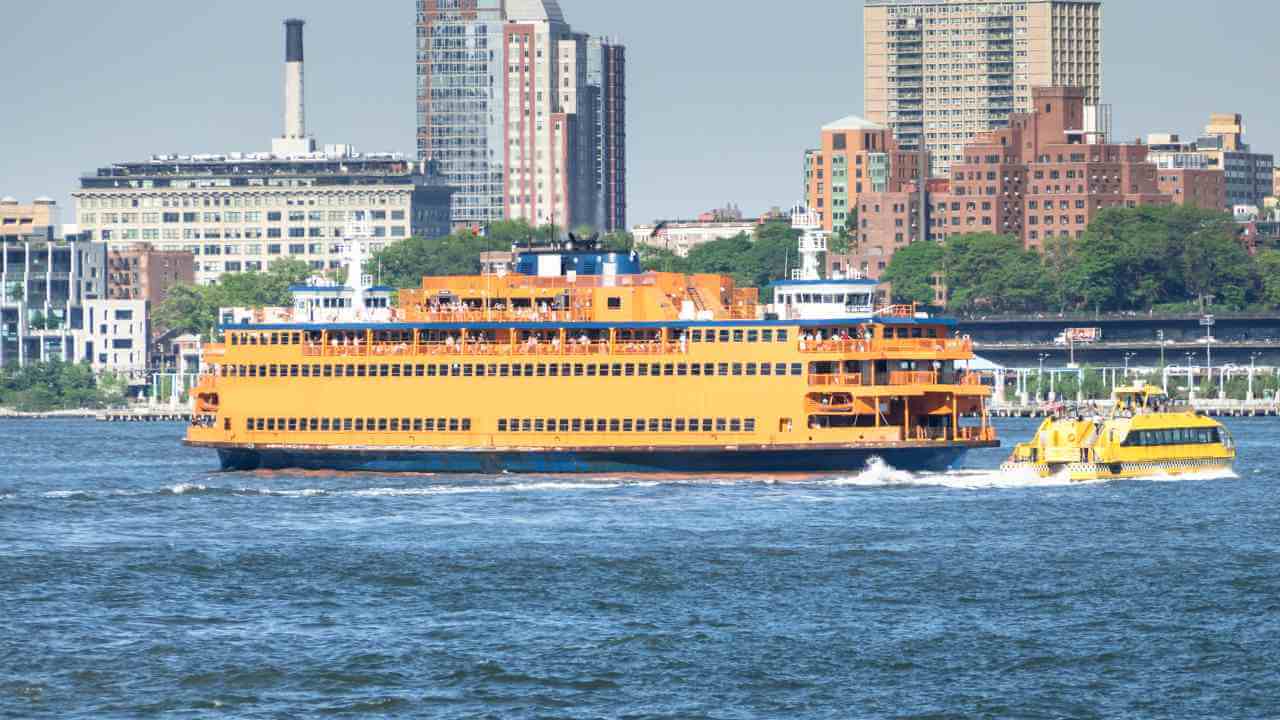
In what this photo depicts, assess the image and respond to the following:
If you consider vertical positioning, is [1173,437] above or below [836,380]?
below

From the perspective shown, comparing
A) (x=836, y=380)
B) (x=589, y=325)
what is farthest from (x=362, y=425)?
(x=836, y=380)

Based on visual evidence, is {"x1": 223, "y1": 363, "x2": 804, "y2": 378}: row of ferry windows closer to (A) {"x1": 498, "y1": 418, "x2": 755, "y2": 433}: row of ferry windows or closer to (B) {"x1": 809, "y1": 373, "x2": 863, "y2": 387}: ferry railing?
(B) {"x1": 809, "y1": 373, "x2": 863, "y2": 387}: ferry railing

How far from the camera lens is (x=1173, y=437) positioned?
87.1m

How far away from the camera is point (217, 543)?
227 ft

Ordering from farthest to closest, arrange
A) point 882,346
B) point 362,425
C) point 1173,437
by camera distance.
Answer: point 362,425 → point 882,346 → point 1173,437

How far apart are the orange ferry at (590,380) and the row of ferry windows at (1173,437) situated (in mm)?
5695

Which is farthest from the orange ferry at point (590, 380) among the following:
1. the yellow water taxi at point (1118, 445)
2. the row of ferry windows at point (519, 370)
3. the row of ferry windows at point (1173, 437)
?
the row of ferry windows at point (1173, 437)

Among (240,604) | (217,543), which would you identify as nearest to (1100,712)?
(240,604)

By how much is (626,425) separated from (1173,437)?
745 inches

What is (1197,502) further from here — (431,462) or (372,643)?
(372,643)

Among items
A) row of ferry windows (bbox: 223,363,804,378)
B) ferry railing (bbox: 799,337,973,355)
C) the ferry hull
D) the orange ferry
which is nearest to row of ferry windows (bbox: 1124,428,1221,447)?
the orange ferry

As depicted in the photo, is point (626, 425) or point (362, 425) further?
point (362, 425)

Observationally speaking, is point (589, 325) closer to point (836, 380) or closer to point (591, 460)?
point (591, 460)

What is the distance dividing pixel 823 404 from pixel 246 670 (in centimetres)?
4324
